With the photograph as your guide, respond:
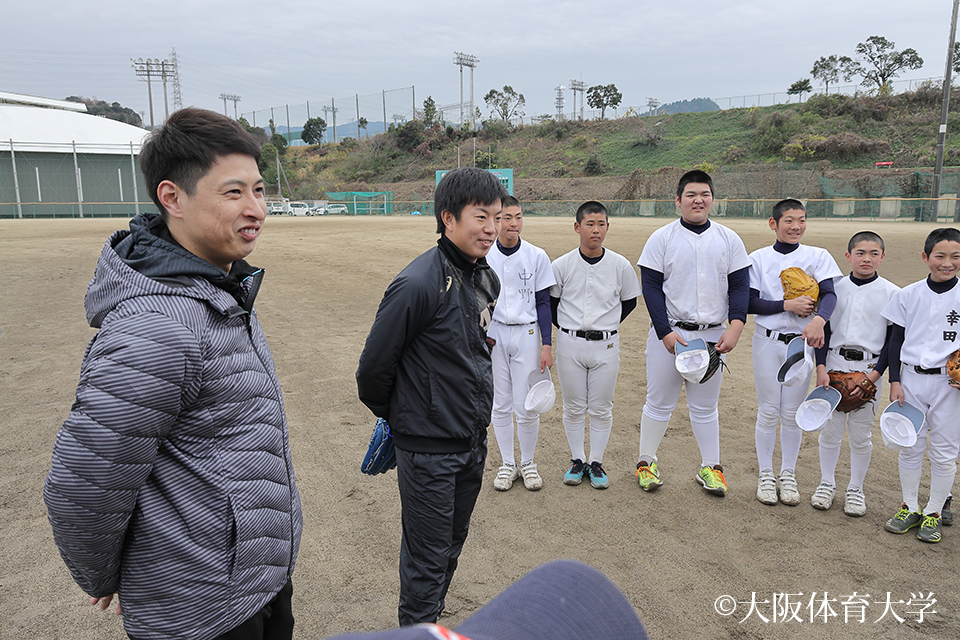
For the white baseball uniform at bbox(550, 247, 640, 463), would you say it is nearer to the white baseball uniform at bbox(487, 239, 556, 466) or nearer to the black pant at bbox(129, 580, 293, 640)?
the white baseball uniform at bbox(487, 239, 556, 466)

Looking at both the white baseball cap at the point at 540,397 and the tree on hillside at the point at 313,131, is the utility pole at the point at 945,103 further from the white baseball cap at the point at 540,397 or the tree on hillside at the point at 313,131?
the tree on hillside at the point at 313,131

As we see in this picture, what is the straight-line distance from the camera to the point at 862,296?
4.30 metres

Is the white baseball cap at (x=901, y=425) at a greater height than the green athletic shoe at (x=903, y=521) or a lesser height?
greater

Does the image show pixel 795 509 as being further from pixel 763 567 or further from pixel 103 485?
pixel 103 485

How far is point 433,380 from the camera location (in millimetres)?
2607

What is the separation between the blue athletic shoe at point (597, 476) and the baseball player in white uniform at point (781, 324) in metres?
1.15

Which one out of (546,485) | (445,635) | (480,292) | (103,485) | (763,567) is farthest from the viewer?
(546,485)

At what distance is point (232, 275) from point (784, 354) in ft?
13.5

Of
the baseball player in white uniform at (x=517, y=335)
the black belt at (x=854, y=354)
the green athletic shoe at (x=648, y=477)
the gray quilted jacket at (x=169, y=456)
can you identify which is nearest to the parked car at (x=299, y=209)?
the baseball player in white uniform at (x=517, y=335)

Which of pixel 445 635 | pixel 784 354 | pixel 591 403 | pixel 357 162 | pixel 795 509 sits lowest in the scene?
pixel 795 509

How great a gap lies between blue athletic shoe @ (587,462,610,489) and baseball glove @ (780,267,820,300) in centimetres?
197

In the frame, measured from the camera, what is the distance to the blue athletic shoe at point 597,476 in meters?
4.62

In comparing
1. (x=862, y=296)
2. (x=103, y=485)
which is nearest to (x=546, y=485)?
(x=862, y=296)

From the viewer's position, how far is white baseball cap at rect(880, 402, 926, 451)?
3789 millimetres
